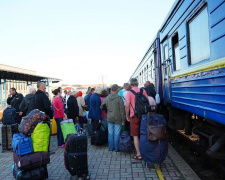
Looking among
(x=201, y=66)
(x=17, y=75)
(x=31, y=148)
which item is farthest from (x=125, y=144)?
(x=17, y=75)

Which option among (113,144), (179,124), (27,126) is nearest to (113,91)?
(113,144)

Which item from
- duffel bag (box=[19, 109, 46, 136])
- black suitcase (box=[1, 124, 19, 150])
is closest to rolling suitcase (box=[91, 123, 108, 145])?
black suitcase (box=[1, 124, 19, 150])

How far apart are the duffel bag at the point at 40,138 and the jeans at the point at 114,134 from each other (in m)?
2.25

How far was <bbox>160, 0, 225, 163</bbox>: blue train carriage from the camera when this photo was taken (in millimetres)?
3092

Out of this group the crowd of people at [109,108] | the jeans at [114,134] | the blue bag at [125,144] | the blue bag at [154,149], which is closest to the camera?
the blue bag at [154,149]

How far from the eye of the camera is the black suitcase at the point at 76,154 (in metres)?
3.83

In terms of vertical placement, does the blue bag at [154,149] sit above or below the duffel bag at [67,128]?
below

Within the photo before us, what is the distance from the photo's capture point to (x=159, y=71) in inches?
294

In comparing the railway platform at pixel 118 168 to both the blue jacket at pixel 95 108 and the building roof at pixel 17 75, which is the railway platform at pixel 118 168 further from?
the building roof at pixel 17 75

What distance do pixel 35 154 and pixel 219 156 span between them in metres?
2.88

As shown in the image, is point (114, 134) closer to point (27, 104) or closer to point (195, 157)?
point (195, 157)

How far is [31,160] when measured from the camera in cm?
363

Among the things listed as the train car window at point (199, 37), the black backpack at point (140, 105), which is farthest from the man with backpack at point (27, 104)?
the train car window at point (199, 37)

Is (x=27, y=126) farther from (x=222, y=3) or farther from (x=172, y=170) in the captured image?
(x=222, y=3)
